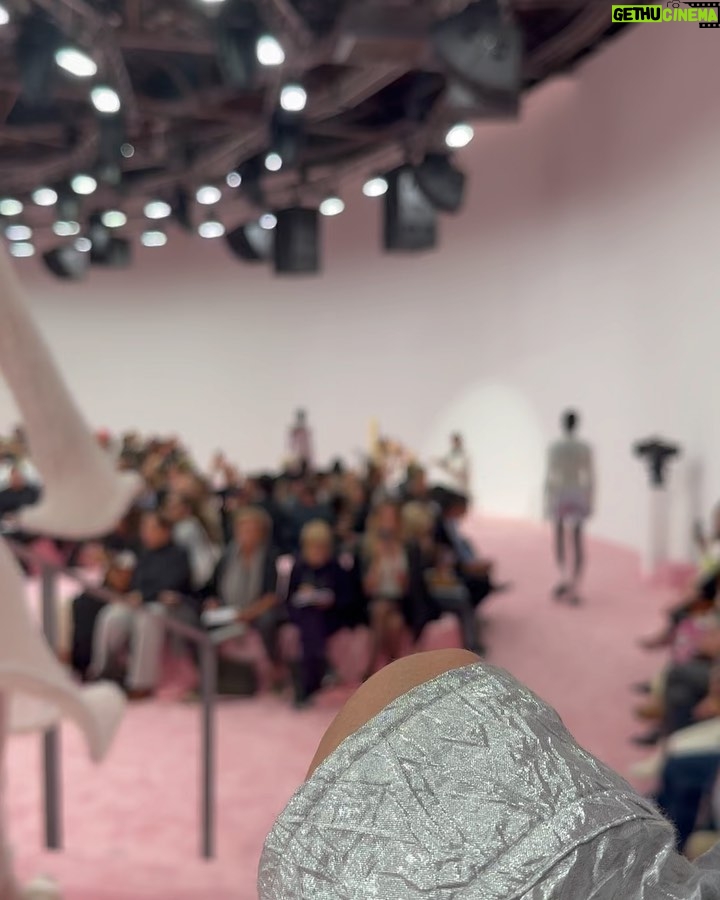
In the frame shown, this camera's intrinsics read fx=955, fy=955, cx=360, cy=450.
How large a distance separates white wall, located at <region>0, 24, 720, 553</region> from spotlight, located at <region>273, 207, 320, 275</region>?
7.48 ft

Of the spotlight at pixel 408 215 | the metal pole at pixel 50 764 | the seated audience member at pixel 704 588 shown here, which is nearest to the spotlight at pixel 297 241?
the spotlight at pixel 408 215

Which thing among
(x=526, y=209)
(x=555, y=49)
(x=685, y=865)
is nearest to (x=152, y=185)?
(x=526, y=209)

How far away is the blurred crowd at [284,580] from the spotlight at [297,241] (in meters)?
3.30

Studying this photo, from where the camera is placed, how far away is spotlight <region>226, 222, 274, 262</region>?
31.1 feet

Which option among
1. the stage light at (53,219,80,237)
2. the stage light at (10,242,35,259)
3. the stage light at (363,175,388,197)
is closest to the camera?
the stage light at (363,175,388,197)

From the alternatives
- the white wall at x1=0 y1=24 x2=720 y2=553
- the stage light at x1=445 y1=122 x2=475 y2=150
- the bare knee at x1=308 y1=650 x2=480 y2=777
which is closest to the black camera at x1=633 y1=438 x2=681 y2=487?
the white wall at x1=0 y1=24 x2=720 y2=553

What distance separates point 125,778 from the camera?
367cm

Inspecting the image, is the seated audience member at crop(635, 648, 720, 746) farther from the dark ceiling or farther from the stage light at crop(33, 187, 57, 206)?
the stage light at crop(33, 187, 57, 206)

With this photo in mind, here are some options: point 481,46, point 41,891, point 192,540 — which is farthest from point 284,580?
point 41,891

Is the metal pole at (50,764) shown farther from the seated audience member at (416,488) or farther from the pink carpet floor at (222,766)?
the seated audience member at (416,488)

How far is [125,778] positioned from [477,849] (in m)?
3.53

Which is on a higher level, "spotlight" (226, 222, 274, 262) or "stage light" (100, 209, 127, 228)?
"stage light" (100, 209, 127, 228)

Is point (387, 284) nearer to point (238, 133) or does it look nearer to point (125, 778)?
point (238, 133)

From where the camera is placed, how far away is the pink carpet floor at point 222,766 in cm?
290
